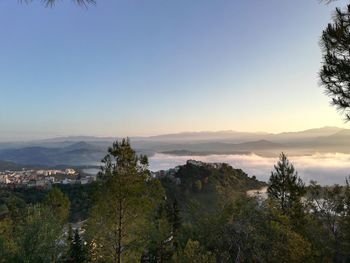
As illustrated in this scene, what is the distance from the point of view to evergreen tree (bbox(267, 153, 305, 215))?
21.9 metres

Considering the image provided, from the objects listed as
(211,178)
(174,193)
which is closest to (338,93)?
(174,193)

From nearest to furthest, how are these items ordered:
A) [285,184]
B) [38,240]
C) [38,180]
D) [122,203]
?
[38,240] < [122,203] < [285,184] < [38,180]

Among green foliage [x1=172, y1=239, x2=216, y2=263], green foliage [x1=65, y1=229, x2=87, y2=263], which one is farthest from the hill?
green foliage [x1=172, y1=239, x2=216, y2=263]

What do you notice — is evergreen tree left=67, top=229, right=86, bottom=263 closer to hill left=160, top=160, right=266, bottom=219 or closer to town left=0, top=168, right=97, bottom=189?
town left=0, top=168, right=97, bottom=189

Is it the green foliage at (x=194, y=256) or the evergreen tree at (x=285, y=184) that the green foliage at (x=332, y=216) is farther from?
the green foliage at (x=194, y=256)

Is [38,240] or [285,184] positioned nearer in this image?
[38,240]

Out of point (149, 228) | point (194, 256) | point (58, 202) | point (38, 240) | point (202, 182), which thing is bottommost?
point (202, 182)

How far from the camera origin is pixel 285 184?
22219mm

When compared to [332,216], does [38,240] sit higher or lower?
higher

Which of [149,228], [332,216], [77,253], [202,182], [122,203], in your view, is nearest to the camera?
[122,203]

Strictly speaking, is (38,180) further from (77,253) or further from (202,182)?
(77,253)

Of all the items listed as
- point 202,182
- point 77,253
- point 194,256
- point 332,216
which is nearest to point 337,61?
point 194,256

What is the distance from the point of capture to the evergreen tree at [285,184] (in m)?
21.9

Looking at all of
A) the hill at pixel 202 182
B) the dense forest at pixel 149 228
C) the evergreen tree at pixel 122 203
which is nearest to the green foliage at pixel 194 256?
the dense forest at pixel 149 228
